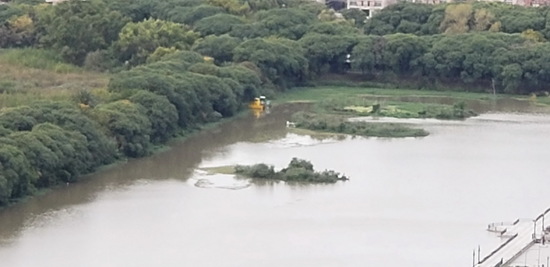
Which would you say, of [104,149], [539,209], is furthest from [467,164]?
[104,149]

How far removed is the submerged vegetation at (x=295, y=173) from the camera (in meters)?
20.5

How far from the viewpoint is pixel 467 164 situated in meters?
21.8

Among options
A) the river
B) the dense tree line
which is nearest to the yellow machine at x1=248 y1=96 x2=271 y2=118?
the dense tree line

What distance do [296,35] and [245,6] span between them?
217 cm

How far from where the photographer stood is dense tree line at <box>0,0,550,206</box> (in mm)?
22516

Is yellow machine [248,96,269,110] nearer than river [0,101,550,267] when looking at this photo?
No

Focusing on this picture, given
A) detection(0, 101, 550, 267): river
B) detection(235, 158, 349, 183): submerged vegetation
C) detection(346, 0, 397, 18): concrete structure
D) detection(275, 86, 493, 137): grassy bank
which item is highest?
detection(346, 0, 397, 18): concrete structure

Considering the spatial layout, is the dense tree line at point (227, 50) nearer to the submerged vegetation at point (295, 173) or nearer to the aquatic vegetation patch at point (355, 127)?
the aquatic vegetation patch at point (355, 127)

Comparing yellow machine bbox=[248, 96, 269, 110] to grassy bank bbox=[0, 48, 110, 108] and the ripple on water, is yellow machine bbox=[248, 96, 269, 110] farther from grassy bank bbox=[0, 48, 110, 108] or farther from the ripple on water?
the ripple on water

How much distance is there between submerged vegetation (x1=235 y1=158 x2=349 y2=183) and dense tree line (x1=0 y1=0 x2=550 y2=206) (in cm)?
175

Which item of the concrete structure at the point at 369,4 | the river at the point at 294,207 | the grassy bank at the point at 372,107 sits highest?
the concrete structure at the point at 369,4

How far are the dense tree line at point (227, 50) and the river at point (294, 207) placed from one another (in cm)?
71

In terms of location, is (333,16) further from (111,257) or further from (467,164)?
(111,257)

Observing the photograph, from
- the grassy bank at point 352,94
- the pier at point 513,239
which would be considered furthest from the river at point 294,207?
the grassy bank at point 352,94
